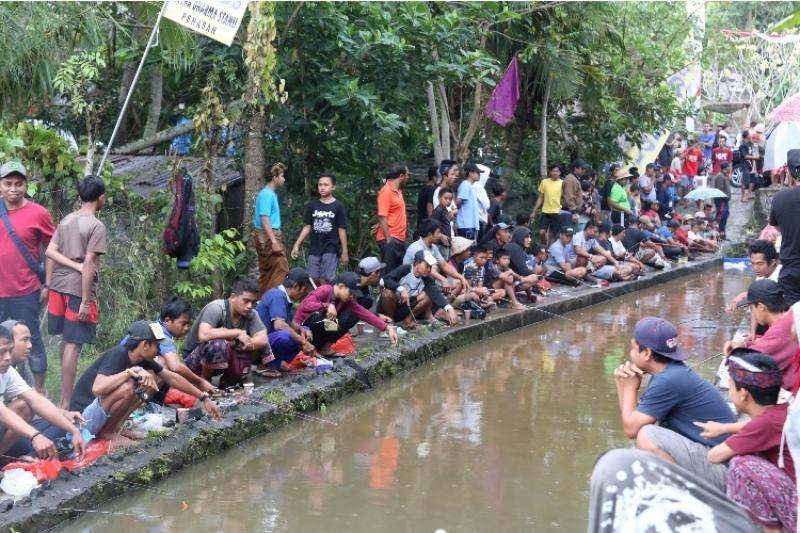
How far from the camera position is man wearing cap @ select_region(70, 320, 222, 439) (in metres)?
7.12

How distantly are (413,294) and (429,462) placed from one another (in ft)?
14.9

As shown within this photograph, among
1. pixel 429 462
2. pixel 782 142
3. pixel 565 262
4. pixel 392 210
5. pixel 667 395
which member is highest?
pixel 782 142

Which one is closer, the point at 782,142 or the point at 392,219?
the point at 392,219

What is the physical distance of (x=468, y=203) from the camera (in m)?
15.2

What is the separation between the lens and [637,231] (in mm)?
19391

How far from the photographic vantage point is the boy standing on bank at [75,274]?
8.10m

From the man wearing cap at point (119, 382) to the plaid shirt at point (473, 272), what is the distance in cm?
679

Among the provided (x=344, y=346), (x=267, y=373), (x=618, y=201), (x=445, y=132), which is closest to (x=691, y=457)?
(x=267, y=373)

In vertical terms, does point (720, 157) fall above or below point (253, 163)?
below

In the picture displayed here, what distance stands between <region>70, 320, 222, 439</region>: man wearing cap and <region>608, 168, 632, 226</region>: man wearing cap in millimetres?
14082

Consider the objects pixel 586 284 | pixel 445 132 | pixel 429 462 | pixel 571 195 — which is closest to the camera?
pixel 429 462

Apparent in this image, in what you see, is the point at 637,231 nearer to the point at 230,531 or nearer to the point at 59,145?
the point at 59,145

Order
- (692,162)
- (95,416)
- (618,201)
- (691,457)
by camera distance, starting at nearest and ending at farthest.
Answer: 1. (691,457)
2. (95,416)
3. (618,201)
4. (692,162)

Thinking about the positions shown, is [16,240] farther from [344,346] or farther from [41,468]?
[344,346]
